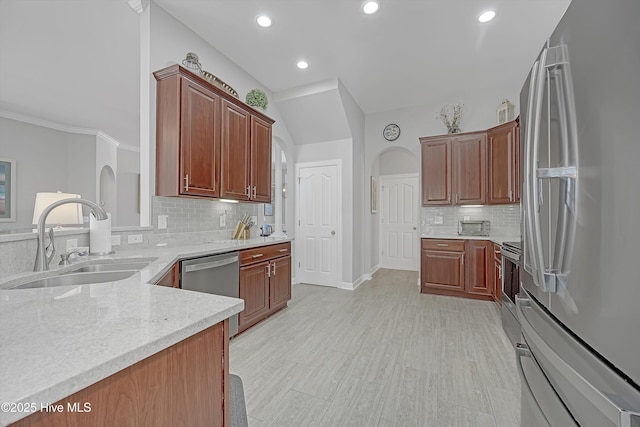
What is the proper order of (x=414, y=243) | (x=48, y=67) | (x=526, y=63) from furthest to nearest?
(x=414, y=243) < (x=526, y=63) < (x=48, y=67)

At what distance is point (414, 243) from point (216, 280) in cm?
496

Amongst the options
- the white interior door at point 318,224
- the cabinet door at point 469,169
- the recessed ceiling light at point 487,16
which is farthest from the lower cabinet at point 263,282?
the recessed ceiling light at point 487,16

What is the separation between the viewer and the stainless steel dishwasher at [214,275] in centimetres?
213

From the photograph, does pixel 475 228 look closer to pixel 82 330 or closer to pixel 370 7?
pixel 370 7

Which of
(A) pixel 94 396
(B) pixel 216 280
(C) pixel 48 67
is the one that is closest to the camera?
(A) pixel 94 396

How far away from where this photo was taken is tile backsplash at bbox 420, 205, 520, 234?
13.7ft

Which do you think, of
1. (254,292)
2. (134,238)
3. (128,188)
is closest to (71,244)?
(134,238)

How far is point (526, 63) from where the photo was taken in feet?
11.8

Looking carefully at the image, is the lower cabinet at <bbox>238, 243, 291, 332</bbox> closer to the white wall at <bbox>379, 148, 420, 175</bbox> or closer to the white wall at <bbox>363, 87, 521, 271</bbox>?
the white wall at <bbox>363, 87, 521, 271</bbox>

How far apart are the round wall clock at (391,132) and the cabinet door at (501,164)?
5.04ft

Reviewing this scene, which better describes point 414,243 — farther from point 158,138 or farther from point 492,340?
point 158,138

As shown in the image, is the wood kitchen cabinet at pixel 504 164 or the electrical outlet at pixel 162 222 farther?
the wood kitchen cabinet at pixel 504 164

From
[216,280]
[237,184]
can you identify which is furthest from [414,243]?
[216,280]

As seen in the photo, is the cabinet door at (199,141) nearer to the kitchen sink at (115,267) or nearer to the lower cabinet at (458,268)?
the kitchen sink at (115,267)
